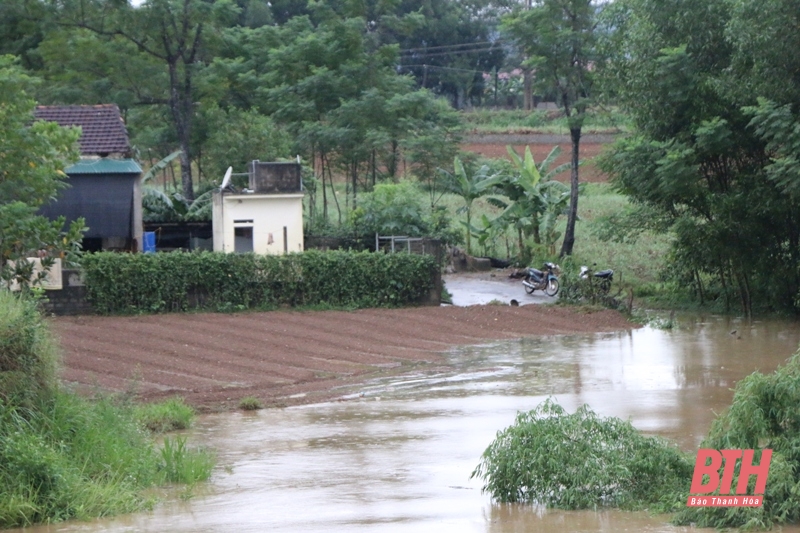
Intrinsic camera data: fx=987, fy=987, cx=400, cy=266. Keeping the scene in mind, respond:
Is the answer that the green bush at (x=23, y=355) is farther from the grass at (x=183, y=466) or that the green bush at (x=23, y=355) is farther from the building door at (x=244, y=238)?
the building door at (x=244, y=238)

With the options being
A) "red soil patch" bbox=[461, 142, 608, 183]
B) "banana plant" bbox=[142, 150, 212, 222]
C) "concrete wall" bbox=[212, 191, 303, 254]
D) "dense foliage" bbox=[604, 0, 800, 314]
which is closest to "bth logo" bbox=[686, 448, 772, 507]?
"dense foliage" bbox=[604, 0, 800, 314]

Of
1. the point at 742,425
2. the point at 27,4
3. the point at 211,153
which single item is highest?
the point at 27,4

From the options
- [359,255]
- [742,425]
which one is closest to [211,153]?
A: [359,255]

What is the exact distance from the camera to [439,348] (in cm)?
2067

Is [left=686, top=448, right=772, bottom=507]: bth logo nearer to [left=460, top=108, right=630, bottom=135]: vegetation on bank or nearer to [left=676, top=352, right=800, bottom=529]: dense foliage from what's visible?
[left=676, top=352, right=800, bottom=529]: dense foliage

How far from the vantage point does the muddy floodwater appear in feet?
28.8

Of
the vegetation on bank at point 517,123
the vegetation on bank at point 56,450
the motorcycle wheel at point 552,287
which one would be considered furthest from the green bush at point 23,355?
the vegetation on bank at point 517,123

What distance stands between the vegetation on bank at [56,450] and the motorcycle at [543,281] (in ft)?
59.1

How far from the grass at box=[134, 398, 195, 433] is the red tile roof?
14831mm

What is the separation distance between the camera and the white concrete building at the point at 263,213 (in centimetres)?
2803

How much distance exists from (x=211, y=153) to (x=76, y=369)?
64.0ft

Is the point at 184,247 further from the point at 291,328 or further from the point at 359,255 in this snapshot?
the point at 291,328

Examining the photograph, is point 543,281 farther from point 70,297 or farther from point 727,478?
point 727,478

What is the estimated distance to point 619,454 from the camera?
9.38 m
